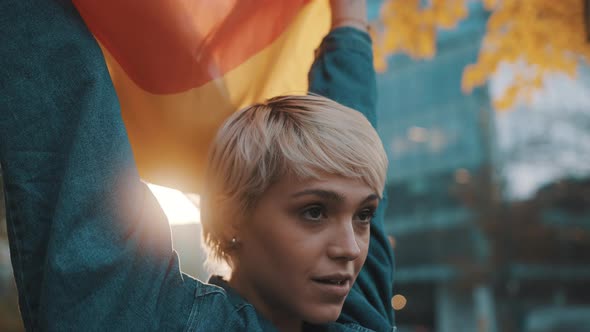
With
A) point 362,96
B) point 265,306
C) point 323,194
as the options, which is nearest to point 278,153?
point 323,194

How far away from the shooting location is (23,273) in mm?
893

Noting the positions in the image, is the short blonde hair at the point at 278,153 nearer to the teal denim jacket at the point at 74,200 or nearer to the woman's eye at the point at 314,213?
the woman's eye at the point at 314,213

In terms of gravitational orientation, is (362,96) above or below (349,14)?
below

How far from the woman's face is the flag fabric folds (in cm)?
34

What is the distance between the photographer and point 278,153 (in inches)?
42.5

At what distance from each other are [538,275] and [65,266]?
36.2ft

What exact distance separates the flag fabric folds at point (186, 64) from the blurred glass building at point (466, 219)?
31.2 feet

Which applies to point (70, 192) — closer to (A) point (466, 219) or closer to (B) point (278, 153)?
(B) point (278, 153)

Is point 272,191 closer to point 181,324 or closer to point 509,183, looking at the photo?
point 181,324

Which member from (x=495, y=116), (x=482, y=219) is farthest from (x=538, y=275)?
(x=495, y=116)

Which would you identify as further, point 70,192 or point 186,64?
point 186,64

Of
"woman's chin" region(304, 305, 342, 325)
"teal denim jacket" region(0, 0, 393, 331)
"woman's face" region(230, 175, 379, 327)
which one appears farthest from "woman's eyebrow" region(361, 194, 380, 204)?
"teal denim jacket" region(0, 0, 393, 331)

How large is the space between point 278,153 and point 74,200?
350mm

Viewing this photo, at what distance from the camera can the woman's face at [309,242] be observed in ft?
3.37
